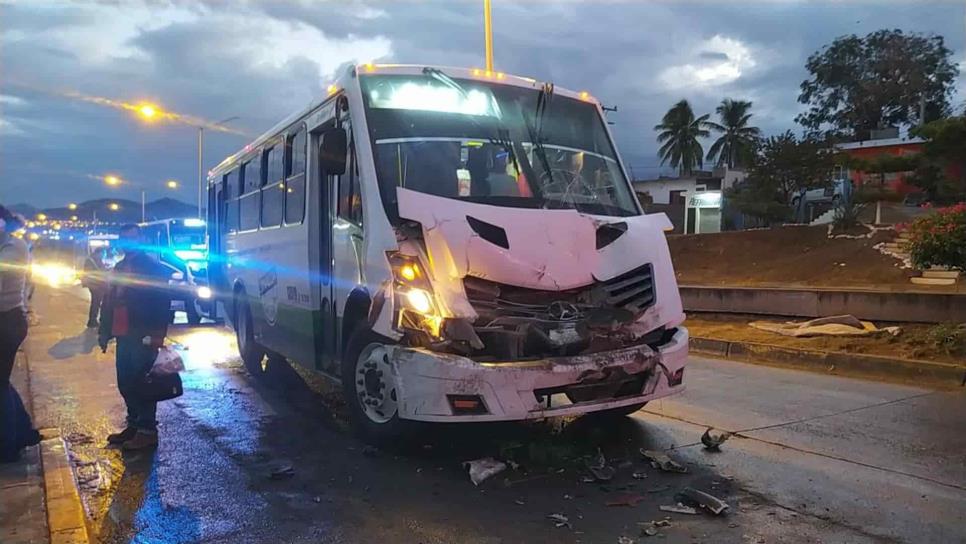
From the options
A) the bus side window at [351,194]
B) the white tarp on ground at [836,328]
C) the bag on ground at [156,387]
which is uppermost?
the bus side window at [351,194]

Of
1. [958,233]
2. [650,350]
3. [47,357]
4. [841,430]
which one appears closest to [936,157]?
[958,233]

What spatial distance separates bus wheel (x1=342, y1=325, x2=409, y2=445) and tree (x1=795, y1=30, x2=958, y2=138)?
51299 millimetres

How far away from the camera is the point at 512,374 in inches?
188

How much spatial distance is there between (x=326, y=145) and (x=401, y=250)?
1.30 m

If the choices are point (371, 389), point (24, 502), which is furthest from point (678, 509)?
point (24, 502)

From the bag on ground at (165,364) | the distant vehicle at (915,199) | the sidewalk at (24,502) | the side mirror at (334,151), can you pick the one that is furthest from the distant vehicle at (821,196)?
the sidewalk at (24,502)

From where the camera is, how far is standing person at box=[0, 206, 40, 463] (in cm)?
530

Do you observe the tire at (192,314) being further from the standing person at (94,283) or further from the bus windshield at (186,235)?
the bus windshield at (186,235)

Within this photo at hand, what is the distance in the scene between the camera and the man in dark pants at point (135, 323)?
5859 millimetres

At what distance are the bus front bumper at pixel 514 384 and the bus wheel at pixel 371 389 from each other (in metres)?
0.28

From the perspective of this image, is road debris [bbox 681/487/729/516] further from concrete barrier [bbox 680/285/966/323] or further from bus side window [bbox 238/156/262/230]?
concrete barrier [bbox 680/285/966/323]

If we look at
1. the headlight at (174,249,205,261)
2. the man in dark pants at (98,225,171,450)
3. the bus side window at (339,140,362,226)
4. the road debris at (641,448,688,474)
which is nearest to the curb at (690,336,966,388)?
the road debris at (641,448,688,474)

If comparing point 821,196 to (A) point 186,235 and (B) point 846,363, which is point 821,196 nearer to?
(A) point 186,235

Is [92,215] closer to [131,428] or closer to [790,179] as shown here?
[790,179]
